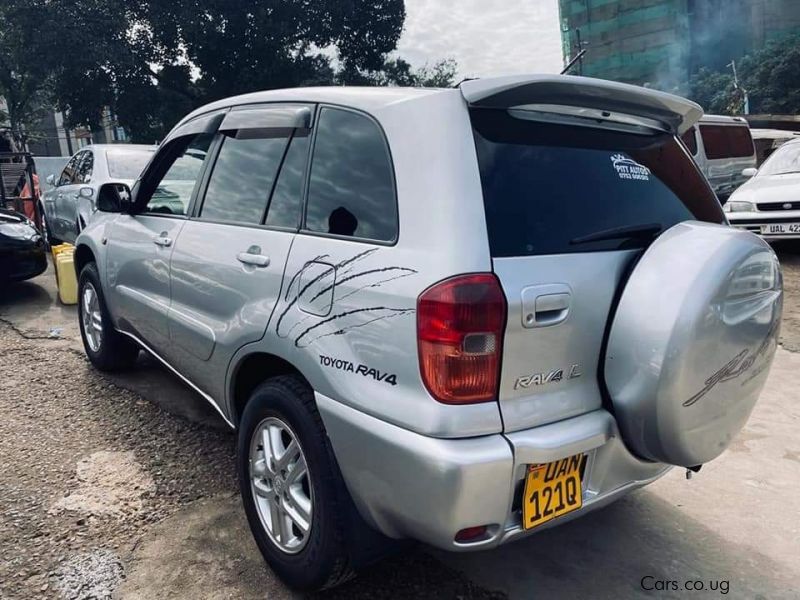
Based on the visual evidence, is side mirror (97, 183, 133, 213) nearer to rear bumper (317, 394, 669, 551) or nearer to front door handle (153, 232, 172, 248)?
front door handle (153, 232, 172, 248)

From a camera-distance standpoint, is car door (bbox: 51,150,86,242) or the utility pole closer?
car door (bbox: 51,150,86,242)

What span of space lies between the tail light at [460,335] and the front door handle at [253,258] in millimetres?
802

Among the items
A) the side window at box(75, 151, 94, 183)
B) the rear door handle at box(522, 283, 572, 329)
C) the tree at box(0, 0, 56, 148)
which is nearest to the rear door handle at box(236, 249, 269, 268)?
the rear door handle at box(522, 283, 572, 329)

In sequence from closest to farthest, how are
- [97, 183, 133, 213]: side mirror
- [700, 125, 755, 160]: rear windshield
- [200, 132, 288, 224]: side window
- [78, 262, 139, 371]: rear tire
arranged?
[200, 132, 288, 224]: side window
[97, 183, 133, 213]: side mirror
[78, 262, 139, 371]: rear tire
[700, 125, 755, 160]: rear windshield

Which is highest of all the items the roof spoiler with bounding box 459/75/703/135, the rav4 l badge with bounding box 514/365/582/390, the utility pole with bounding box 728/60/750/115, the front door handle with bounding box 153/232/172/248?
the utility pole with bounding box 728/60/750/115

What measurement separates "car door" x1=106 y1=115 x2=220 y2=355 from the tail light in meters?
1.76

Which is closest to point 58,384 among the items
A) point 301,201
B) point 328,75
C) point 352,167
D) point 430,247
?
point 301,201

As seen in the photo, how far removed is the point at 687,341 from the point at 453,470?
0.77m

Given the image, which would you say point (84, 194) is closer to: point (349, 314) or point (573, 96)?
point (349, 314)

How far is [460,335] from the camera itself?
5.43 feet

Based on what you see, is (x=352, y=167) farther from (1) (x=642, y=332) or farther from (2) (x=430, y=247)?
(1) (x=642, y=332)

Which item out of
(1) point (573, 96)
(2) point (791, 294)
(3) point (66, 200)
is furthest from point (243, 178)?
(3) point (66, 200)

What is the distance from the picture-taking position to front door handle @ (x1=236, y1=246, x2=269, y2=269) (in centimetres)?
224

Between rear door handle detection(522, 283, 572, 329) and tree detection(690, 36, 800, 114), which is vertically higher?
tree detection(690, 36, 800, 114)
